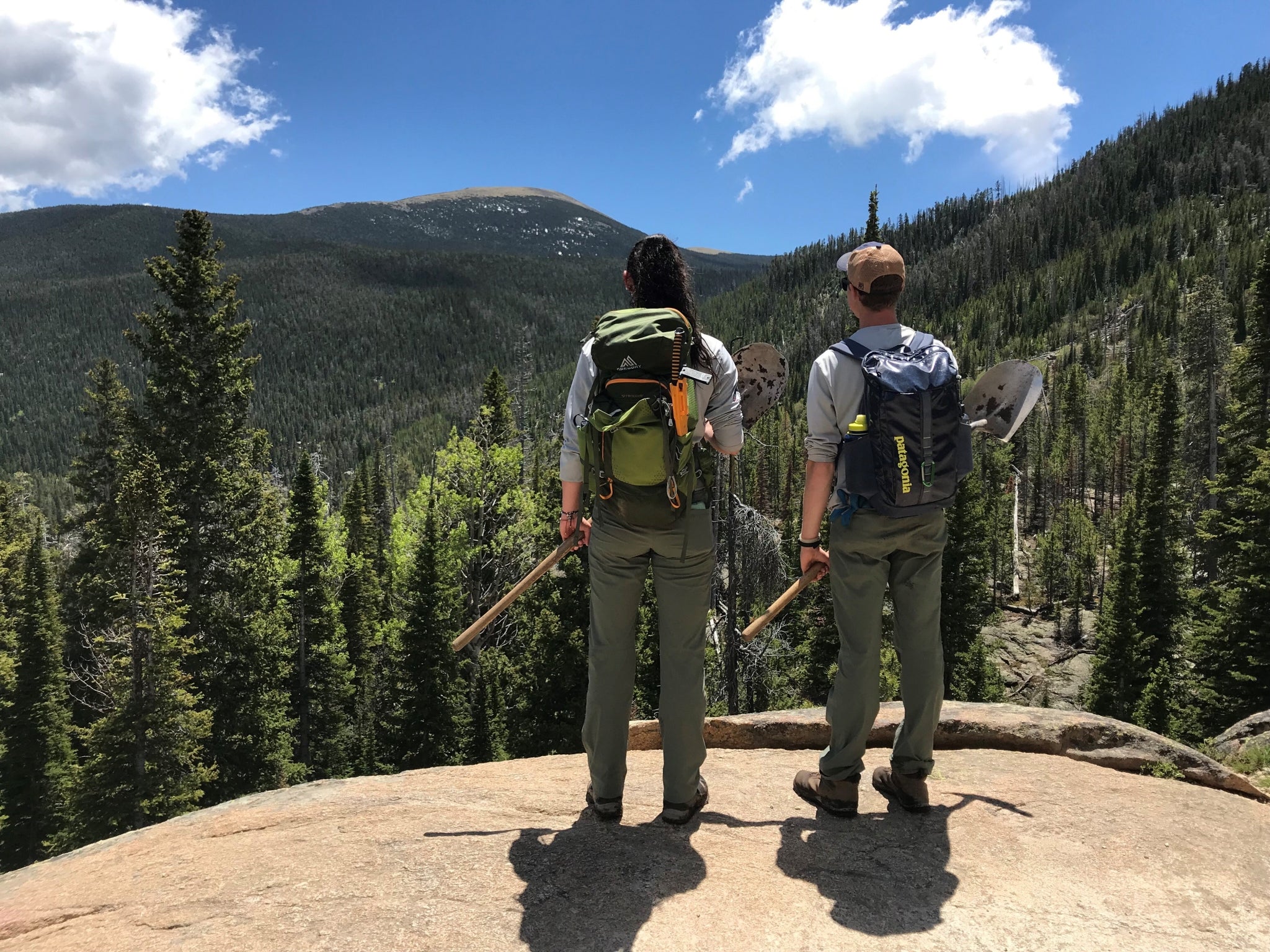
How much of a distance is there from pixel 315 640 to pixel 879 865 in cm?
2580

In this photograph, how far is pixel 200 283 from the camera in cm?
1773

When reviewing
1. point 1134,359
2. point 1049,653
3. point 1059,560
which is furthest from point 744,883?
point 1134,359

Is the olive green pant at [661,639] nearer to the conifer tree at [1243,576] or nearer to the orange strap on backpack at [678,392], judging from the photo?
the orange strap on backpack at [678,392]

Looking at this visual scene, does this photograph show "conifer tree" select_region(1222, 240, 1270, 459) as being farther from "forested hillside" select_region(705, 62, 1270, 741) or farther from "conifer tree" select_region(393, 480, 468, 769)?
"conifer tree" select_region(393, 480, 468, 769)

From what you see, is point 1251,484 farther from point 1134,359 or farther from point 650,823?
point 1134,359

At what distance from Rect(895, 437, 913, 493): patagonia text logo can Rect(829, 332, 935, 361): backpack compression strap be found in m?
0.51

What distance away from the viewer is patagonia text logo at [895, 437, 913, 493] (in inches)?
144

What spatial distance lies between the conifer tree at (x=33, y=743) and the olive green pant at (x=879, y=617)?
30.3m

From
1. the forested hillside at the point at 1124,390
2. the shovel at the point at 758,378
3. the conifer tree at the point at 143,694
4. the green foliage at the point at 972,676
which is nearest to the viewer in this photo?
the shovel at the point at 758,378

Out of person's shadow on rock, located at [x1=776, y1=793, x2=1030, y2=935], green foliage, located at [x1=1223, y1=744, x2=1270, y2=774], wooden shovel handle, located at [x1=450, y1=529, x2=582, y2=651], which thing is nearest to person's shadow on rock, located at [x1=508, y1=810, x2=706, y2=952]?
person's shadow on rock, located at [x1=776, y1=793, x2=1030, y2=935]

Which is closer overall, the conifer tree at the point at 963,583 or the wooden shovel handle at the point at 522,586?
the wooden shovel handle at the point at 522,586

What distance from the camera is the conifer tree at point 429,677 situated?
22266mm

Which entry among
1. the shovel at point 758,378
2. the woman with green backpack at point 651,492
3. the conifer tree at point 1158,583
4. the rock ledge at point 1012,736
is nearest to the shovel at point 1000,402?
the woman with green backpack at point 651,492

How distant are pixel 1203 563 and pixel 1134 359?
9060 centimetres
